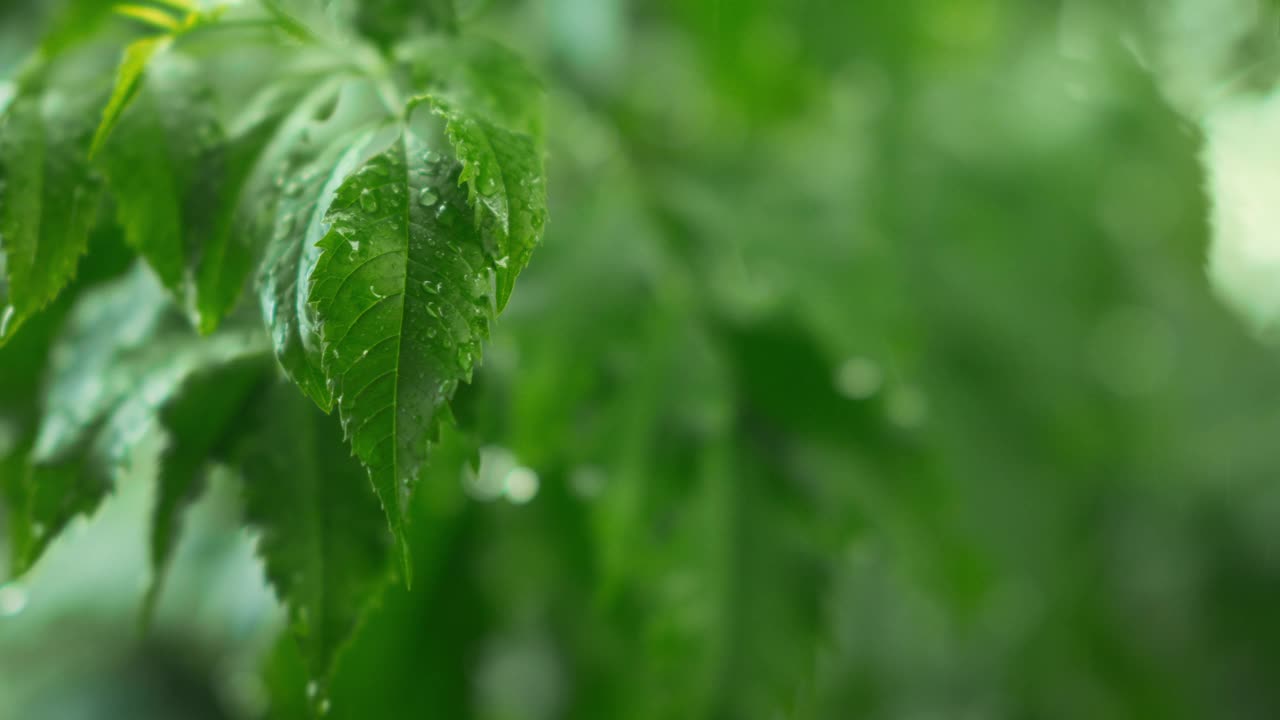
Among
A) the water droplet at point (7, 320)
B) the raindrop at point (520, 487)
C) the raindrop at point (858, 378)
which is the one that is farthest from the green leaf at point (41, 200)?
the raindrop at point (858, 378)

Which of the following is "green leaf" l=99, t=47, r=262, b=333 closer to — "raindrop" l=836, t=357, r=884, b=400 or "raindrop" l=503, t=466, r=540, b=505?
"raindrop" l=503, t=466, r=540, b=505

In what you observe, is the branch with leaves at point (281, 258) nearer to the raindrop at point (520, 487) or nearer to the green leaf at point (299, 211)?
the green leaf at point (299, 211)

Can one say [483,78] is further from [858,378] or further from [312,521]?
[858,378]

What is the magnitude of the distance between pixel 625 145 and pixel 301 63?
41cm

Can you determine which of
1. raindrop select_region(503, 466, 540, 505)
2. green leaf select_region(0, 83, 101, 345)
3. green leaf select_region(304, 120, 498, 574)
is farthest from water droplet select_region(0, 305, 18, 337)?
raindrop select_region(503, 466, 540, 505)

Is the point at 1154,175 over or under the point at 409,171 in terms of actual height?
over

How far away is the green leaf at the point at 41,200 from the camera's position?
1.06 feet

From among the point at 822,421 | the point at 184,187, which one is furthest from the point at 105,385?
the point at 822,421

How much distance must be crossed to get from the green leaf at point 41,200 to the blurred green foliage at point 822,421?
0.33ft

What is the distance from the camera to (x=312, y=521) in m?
0.37

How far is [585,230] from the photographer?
0.65 meters

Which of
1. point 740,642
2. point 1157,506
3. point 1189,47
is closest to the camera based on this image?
point 740,642

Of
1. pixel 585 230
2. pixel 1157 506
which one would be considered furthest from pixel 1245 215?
pixel 585 230

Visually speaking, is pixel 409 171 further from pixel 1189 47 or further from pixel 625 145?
pixel 1189 47
